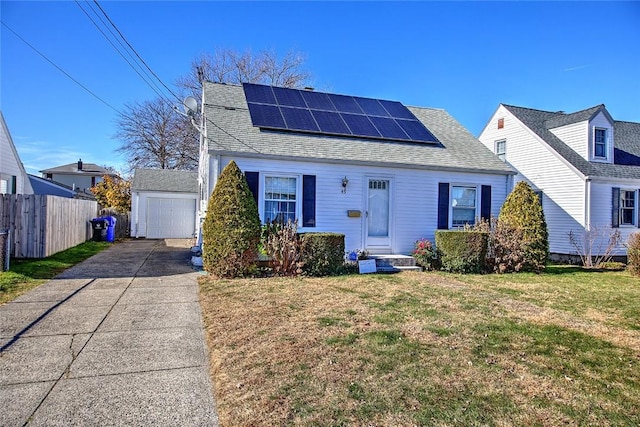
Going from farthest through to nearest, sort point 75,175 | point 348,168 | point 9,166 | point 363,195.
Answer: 1. point 75,175
2. point 9,166
3. point 363,195
4. point 348,168

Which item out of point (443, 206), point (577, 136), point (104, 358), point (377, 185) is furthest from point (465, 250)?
point (577, 136)

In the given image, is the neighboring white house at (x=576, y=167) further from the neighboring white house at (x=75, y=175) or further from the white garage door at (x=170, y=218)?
the neighboring white house at (x=75, y=175)

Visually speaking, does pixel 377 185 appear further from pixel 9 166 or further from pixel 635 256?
pixel 9 166

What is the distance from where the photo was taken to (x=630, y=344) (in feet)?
14.9

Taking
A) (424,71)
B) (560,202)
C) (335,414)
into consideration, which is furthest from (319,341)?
(424,71)

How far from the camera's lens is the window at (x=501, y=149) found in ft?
54.7

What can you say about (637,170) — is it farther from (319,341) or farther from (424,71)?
(319,341)

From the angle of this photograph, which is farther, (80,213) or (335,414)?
(80,213)

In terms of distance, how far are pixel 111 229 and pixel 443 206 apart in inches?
567

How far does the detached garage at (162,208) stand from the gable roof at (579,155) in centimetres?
1626

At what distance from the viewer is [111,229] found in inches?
679

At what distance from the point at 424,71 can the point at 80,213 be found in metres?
15.6

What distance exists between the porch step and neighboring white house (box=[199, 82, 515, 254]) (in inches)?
25.8

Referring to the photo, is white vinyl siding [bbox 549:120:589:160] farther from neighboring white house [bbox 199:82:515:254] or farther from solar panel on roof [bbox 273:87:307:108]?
solar panel on roof [bbox 273:87:307:108]
